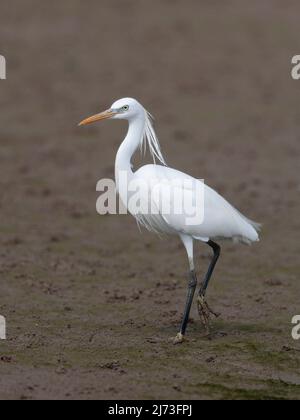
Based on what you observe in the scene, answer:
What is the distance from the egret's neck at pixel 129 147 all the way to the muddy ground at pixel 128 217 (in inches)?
50.0

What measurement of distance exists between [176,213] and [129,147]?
0.67 meters

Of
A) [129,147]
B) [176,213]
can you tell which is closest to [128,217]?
[129,147]

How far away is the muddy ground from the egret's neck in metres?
1.27

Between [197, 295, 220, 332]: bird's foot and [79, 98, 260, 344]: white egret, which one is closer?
[79, 98, 260, 344]: white egret

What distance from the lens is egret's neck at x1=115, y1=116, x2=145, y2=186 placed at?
7469 millimetres

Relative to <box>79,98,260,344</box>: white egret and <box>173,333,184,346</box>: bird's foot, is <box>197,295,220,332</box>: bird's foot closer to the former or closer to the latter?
<box>79,98,260,344</box>: white egret

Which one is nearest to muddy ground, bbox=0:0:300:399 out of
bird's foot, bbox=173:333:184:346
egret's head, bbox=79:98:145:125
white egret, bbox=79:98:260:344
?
bird's foot, bbox=173:333:184:346

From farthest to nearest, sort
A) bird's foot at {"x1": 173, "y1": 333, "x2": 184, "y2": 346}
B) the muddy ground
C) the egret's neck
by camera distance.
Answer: the egret's neck
bird's foot at {"x1": 173, "y1": 333, "x2": 184, "y2": 346}
the muddy ground

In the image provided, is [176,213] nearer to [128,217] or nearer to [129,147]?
[129,147]

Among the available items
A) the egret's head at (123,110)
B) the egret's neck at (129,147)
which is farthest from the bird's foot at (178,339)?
the egret's head at (123,110)

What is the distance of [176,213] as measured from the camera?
7.27 m

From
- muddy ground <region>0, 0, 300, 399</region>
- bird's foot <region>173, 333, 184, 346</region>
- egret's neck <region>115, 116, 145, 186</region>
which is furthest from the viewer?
egret's neck <region>115, 116, 145, 186</region>

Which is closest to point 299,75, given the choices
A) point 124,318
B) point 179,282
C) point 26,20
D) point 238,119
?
point 238,119

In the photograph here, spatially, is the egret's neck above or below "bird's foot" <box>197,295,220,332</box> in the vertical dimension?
above
